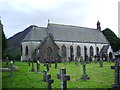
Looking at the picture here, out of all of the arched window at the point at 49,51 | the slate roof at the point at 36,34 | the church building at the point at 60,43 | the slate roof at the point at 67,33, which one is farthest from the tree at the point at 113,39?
the arched window at the point at 49,51

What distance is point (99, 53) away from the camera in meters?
40.8

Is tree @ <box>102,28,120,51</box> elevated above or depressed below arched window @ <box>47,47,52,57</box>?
above

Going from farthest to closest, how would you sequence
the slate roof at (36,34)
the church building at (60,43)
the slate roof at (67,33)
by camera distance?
Answer: the slate roof at (67,33) < the slate roof at (36,34) < the church building at (60,43)

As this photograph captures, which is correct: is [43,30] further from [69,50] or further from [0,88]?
[0,88]

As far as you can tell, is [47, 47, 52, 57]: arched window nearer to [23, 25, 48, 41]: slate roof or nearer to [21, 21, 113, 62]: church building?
[21, 21, 113, 62]: church building

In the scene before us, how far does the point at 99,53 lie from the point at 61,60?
533 inches

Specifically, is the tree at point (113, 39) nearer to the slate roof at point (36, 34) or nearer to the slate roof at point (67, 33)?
the slate roof at point (67, 33)

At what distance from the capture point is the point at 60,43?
3569 cm

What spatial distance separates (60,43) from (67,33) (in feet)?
14.6

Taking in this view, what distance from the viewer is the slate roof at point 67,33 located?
116ft

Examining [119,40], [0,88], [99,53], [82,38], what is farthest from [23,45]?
[119,40]

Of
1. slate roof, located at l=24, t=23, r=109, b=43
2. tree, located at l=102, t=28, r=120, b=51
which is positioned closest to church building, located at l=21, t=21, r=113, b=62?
slate roof, located at l=24, t=23, r=109, b=43

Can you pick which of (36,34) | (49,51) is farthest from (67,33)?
(49,51)

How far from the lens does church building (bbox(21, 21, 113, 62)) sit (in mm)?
32250
